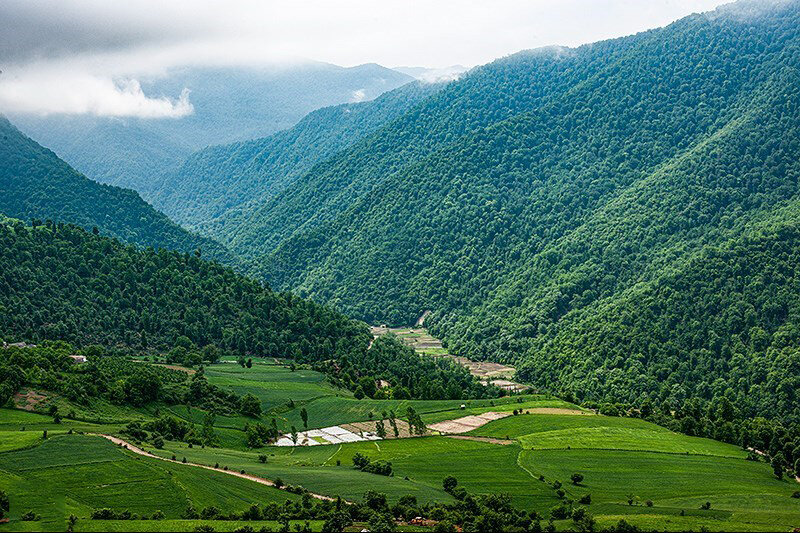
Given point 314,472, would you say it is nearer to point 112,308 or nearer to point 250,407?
point 250,407

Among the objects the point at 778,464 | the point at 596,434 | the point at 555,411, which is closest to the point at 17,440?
the point at 596,434

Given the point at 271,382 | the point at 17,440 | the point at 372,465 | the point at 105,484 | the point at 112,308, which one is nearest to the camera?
the point at 105,484

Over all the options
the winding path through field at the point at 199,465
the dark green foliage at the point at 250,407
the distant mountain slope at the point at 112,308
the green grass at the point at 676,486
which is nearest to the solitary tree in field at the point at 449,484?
the green grass at the point at 676,486

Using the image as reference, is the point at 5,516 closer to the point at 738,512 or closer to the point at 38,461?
the point at 38,461

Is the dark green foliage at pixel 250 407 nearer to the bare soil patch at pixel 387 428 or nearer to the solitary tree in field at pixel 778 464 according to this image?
the bare soil patch at pixel 387 428

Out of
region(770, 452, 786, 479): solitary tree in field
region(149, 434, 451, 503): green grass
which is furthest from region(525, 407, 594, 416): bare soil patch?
region(149, 434, 451, 503): green grass

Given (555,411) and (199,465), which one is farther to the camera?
(555,411)
